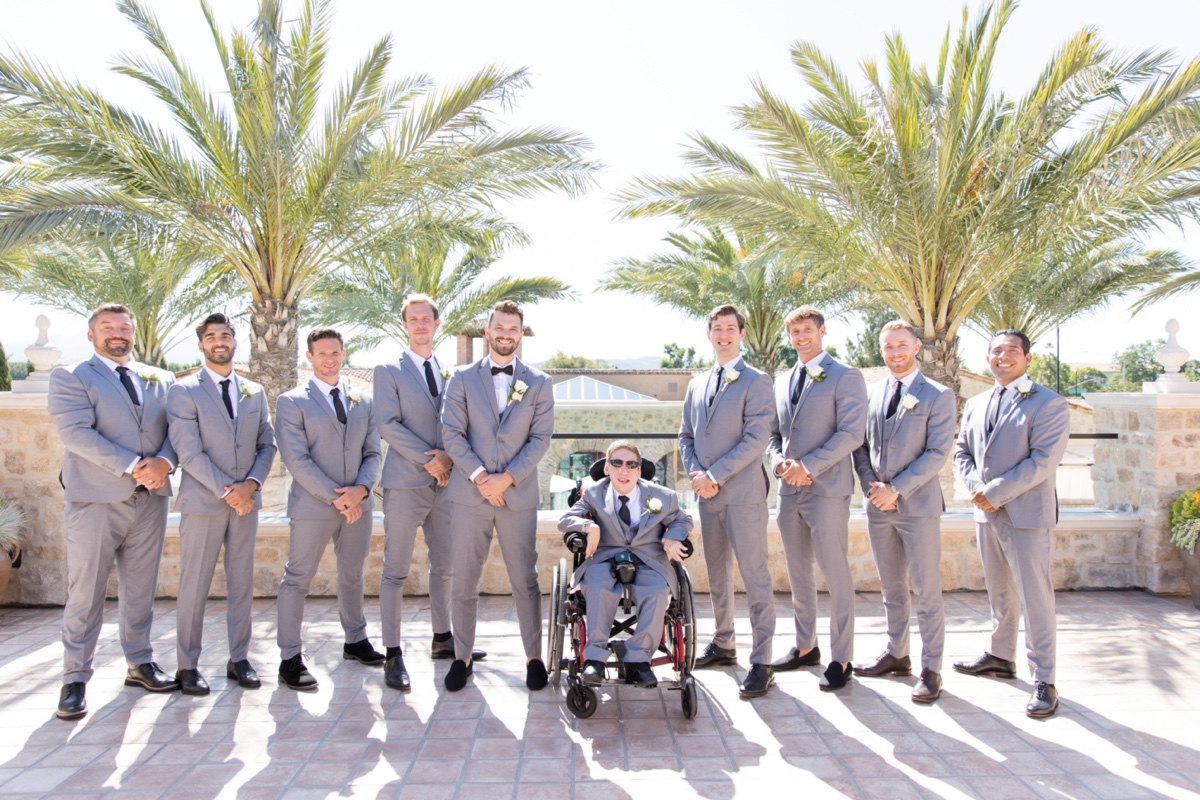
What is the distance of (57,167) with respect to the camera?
23.3 feet

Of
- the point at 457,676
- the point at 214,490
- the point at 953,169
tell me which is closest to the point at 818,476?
the point at 457,676

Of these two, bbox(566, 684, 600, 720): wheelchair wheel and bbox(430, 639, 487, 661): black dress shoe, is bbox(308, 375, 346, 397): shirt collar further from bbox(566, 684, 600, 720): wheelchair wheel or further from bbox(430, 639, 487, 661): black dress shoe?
bbox(566, 684, 600, 720): wheelchair wheel

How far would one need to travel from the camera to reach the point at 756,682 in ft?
13.7

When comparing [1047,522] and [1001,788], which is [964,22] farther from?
[1001,788]

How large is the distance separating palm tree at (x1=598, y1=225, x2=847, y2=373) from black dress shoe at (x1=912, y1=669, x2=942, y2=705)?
1037 centimetres

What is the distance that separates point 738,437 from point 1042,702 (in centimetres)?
191

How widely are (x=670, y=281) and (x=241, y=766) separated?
42.7 ft

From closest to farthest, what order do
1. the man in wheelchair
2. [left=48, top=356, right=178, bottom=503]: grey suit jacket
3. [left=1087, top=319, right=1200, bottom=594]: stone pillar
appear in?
the man in wheelchair → [left=48, top=356, right=178, bottom=503]: grey suit jacket → [left=1087, top=319, right=1200, bottom=594]: stone pillar

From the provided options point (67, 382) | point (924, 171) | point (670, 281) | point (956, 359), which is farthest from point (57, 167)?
point (670, 281)

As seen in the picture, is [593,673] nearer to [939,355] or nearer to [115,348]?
[115,348]

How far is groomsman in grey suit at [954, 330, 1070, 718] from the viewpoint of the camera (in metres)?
4.06

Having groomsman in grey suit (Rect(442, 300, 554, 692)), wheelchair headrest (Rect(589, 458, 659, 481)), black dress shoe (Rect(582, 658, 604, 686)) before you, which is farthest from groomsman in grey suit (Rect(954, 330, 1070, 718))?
groomsman in grey suit (Rect(442, 300, 554, 692))

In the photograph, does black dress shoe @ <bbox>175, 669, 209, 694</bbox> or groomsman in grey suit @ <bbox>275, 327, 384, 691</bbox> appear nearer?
black dress shoe @ <bbox>175, 669, 209, 694</bbox>

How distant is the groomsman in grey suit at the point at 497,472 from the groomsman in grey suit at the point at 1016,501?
7.59 ft
